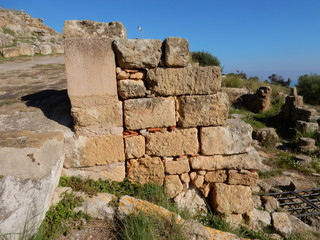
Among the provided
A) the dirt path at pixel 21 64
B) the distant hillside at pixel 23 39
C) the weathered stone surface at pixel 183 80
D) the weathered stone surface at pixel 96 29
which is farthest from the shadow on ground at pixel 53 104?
the distant hillside at pixel 23 39

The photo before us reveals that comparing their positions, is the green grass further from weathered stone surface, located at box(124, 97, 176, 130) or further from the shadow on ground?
the shadow on ground

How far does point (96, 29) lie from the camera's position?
2912mm

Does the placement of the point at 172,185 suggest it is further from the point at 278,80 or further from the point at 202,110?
the point at 278,80

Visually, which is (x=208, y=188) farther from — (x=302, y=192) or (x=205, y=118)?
(x=302, y=192)

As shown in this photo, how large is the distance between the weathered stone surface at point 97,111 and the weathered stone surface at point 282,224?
2727mm

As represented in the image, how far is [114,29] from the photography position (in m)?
2.94

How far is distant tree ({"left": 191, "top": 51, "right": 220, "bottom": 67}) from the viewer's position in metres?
16.6

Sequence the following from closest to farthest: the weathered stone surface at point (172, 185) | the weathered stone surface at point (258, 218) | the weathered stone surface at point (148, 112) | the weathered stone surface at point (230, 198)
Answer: the weathered stone surface at point (148, 112) → the weathered stone surface at point (172, 185) → the weathered stone surface at point (230, 198) → the weathered stone surface at point (258, 218)

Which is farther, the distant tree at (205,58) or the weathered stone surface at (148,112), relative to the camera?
the distant tree at (205,58)

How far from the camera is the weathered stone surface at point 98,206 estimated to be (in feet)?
7.07

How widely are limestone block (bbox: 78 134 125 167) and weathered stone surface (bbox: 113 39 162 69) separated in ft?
2.90

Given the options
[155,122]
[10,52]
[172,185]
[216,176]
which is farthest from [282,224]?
[10,52]

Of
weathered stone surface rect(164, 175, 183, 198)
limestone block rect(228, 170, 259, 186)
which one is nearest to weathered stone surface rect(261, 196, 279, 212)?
limestone block rect(228, 170, 259, 186)

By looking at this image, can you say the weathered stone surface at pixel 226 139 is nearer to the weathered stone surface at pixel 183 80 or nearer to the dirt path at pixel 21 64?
the weathered stone surface at pixel 183 80
